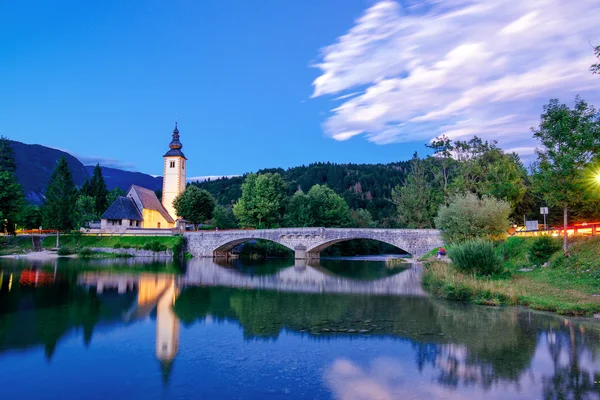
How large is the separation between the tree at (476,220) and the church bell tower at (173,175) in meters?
47.8

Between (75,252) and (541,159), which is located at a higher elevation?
(541,159)

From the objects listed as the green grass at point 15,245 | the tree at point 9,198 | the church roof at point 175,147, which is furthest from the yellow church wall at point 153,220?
the tree at point 9,198

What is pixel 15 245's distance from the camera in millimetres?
55438

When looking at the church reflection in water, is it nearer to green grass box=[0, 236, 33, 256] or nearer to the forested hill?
green grass box=[0, 236, 33, 256]

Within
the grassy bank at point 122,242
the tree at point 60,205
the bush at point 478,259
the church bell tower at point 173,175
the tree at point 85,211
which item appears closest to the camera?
the bush at point 478,259

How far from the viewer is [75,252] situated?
53.2 m

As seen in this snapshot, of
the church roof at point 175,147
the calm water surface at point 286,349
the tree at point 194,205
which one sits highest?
the church roof at point 175,147

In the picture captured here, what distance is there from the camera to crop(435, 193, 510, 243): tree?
3175cm

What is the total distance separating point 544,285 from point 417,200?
109ft

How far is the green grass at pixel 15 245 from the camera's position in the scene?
5256cm

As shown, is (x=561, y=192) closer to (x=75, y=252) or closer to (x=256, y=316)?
(x=256, y=316)

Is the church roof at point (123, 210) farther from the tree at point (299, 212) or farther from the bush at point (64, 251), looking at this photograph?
the tree at point (299, 212)

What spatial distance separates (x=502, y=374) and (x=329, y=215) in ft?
187

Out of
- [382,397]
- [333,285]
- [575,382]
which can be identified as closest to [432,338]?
[575,382]
